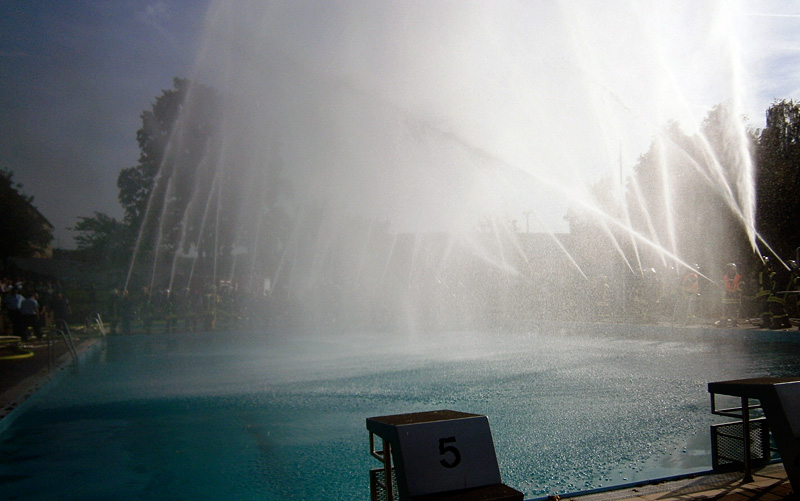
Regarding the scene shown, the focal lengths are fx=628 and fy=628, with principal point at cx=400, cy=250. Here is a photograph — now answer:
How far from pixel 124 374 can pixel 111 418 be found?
426 cm

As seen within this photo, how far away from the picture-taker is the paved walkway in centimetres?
373

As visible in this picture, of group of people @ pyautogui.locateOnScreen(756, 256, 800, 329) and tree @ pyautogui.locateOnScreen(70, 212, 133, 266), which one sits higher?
tree @ pyautogui.locateOnScreen(70, 212, 133, 266)

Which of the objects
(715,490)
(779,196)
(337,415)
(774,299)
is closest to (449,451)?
(715,490)

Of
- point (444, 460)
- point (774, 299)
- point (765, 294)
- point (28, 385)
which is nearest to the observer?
point (444, 460)

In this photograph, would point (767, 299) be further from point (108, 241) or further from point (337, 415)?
point (108, 241)

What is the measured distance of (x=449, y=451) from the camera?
9.95 feet

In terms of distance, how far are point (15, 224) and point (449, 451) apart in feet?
149

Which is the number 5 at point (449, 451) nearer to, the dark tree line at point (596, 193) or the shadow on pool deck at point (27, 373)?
the shadow on pool deck at point (27, 373)

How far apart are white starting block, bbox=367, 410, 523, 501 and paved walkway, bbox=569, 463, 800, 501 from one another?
1.06 m

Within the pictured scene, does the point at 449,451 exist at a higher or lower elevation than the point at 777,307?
lower

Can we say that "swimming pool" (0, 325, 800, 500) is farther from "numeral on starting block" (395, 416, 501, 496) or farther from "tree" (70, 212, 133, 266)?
"tree" (70, 212, 133, 266)

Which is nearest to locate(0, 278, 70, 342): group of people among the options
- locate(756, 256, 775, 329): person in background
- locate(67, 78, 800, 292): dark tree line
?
locate(67, 78, 800, 292): dark tree line

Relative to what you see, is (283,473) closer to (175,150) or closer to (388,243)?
(175,150)

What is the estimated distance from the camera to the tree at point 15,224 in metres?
39.8
